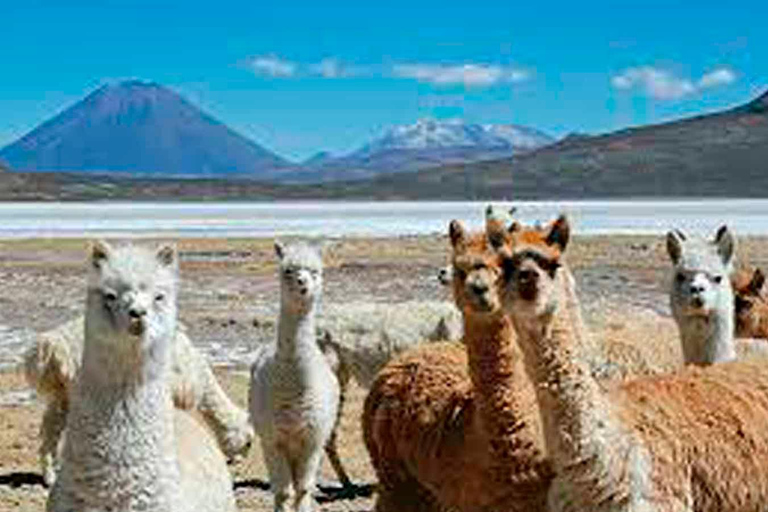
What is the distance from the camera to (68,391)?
9.54 meters

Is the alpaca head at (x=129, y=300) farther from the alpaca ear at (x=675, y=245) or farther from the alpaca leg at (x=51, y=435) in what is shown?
the alpaca leg at (x=51, y=435)

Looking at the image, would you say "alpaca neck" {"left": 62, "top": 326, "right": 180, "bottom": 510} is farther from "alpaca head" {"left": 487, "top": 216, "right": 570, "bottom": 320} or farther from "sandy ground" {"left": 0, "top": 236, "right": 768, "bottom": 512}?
"sandy ground" {"left": 0, "top": 236, "right": 768, "bottom": 512}

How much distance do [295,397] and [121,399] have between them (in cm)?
330

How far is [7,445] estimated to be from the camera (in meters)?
10.9

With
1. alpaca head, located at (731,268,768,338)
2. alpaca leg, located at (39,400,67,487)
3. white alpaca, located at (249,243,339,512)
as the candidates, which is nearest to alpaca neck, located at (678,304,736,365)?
alpaca head, located at (731,268,768,338)

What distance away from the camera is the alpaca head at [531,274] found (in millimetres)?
5156

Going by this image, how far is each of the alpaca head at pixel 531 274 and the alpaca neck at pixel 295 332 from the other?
359cm

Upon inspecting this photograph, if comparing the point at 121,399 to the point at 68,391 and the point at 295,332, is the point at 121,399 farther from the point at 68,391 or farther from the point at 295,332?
the point at 68,391

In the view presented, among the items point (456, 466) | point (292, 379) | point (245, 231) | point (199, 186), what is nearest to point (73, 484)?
point (456, 466)

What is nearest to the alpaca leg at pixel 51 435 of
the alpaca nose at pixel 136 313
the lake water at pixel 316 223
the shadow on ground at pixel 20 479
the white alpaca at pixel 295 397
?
the shadow on ground at pixel 20 479

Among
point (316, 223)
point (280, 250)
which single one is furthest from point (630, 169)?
point (280, 250)

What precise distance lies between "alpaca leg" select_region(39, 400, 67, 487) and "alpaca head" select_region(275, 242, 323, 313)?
1.77 meters

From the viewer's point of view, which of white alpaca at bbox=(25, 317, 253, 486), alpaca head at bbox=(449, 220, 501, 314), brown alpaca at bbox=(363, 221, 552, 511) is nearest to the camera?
brown alpaca at bbox=(363, 221, 552, 511)

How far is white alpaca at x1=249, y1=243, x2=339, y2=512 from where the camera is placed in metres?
8.62
